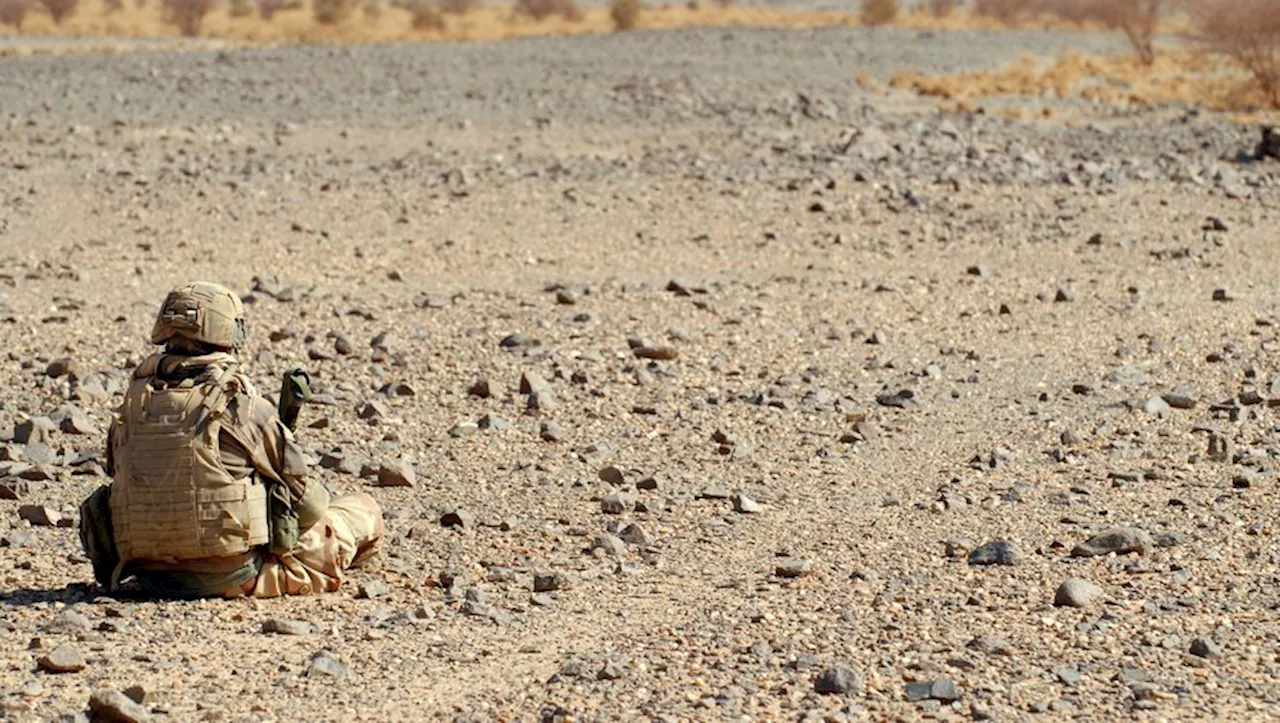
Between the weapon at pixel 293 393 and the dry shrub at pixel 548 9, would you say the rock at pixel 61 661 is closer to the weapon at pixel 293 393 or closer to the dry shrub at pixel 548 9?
the weapon at pixel 293 393

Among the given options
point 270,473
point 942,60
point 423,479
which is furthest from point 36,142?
point 942,60

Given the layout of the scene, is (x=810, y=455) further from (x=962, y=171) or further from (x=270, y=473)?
(x=962, y=171)

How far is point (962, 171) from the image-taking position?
15938mm

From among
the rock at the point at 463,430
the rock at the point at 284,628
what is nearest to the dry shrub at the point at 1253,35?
the rock at the point at 463,430

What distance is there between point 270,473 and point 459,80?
1699 cm

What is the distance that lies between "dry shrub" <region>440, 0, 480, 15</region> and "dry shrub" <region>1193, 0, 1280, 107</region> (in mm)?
28104

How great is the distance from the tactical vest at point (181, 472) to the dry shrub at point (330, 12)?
39.8m

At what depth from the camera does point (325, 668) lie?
17.3 feet

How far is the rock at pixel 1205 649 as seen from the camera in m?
5.36

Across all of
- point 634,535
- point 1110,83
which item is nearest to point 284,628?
point 634,535

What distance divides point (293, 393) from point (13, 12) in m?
37.7

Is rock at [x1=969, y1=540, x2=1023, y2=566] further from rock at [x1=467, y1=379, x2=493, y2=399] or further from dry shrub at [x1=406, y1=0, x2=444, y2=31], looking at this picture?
dry shrub at [x1=406, y1=0, x2=444, y2=31]

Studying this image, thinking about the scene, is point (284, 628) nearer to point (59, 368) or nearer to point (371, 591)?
point (371, 591)

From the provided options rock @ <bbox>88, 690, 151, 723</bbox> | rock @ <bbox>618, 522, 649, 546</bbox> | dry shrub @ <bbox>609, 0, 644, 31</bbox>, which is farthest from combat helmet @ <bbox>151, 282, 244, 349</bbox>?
dry shrub @ <bbox>609, 0, 644, 31</bbox>
